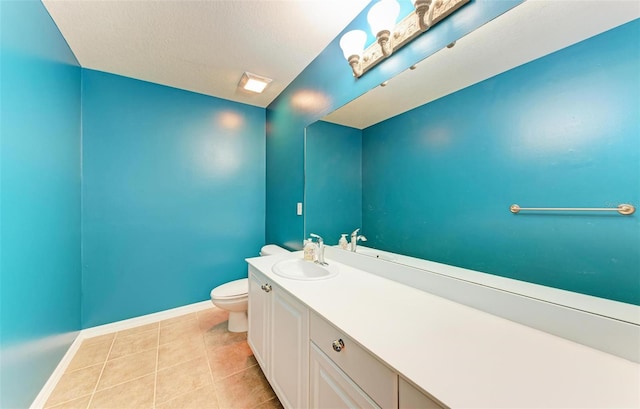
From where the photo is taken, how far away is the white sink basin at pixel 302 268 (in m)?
1.41

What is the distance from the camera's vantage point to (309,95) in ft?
6.33

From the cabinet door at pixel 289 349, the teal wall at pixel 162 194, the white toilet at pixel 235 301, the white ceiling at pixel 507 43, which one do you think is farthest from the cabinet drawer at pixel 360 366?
the teal wall at pixel 162 194

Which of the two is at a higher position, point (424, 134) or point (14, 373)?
point (424, 134)

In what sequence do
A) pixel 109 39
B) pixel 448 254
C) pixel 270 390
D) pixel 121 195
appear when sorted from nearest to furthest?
1. pixel 448 254
2. pixel 270 390
3. pixel 109 39
4. pixel 121 195

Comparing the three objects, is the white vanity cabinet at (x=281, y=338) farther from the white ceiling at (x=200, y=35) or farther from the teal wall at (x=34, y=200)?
the white ceiling at (x=200, y=35)

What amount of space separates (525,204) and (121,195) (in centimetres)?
289

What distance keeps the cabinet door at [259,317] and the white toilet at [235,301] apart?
Answer: 35cm

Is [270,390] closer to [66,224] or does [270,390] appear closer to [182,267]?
[182,267]

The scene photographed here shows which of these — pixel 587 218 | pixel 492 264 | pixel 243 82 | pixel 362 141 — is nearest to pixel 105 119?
pixel 243 82

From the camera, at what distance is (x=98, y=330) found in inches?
77.7

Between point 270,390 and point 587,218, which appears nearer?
point 587,218

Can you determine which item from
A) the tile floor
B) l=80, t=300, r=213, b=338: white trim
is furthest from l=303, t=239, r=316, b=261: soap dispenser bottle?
l=80, t=300, r=213, b=338: white trim

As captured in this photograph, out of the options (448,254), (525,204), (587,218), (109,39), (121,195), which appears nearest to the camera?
(587,218)

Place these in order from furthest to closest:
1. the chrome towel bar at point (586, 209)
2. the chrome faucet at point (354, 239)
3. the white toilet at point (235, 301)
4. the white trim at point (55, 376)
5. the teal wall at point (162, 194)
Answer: the teal wall at point (162, 194), the white toilet at point (235, 301), the chrome faucet at point (354, 239), the white trim at point (55, 376), the chrome towel bar at point (586, 209)
